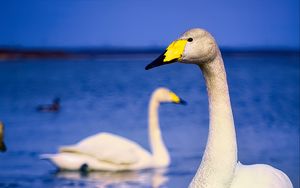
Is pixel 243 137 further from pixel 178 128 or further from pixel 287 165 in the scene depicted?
pixel 287 165

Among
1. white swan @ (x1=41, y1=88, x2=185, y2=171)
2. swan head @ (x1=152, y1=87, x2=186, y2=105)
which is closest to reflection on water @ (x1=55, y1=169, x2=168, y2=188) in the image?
white swan @ (x1=41, y1=88, x2=185, y2=171)

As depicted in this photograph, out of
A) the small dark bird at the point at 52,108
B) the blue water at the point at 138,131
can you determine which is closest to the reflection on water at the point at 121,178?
the blue water at the point at 138,131

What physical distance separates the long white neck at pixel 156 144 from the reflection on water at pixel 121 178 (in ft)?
0.58

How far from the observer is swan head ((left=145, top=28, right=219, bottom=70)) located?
4527 mm

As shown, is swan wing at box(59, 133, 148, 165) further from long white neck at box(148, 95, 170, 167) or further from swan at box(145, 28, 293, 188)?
swan at box(145, 28, 293, 188)

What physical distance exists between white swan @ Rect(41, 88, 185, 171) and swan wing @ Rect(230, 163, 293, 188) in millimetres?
5400

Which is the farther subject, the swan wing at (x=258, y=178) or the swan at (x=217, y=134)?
the swan wing at (x=258, y=178)

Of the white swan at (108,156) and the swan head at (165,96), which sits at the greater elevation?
the swan head at (165,96)

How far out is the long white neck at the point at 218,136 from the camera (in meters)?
4.79

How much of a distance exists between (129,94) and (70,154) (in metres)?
16.9

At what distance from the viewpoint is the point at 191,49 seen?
455 cm

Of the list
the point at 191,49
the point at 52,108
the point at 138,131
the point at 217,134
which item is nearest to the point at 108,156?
the point at 138,131

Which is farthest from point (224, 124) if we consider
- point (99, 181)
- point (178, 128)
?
point (178, 128)

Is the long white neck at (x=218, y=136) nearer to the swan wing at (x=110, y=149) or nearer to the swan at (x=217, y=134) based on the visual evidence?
the swan at (x=217, y=134)
